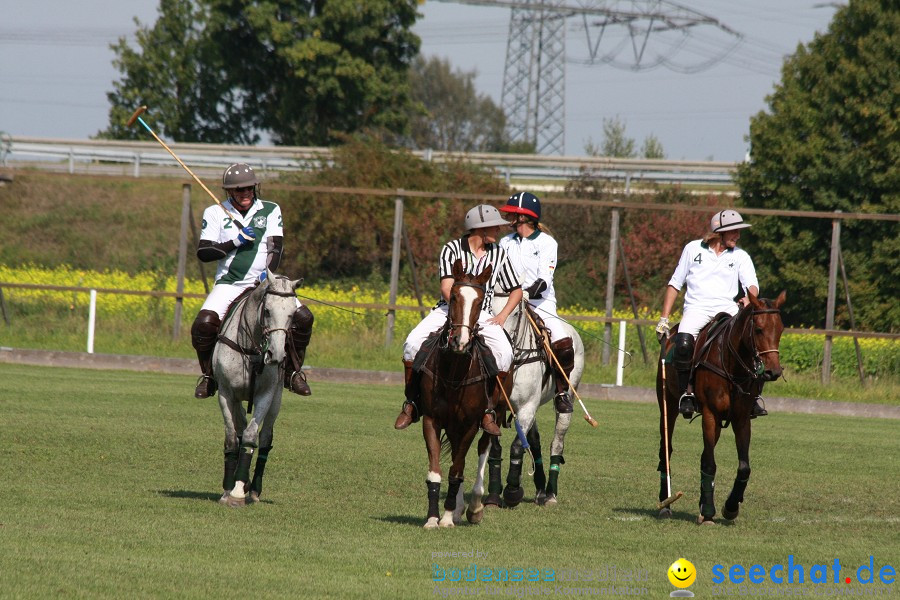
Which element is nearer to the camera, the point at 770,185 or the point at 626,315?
the point at 626,315

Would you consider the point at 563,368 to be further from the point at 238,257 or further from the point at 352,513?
the point at 238,257

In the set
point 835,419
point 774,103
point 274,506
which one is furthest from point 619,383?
point 274,506

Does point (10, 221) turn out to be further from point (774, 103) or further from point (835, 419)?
point (835, 419)

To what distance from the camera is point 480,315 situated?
10.1m

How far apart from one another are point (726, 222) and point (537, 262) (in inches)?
68.6

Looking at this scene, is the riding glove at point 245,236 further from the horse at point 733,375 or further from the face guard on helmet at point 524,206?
the horse at point 733,375

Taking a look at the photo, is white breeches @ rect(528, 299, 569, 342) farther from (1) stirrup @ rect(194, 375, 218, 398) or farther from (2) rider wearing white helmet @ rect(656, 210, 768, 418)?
(1) stirrup @ rect(194, 375, 218, 398)

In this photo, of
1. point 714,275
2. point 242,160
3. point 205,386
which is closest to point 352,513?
point 205,386

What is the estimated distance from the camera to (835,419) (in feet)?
70.0

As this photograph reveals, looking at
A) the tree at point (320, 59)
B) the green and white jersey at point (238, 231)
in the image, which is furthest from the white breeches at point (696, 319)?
the tree at point (320, 59)

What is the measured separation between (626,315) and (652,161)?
17124mm

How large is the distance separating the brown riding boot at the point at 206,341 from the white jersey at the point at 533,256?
2.74m

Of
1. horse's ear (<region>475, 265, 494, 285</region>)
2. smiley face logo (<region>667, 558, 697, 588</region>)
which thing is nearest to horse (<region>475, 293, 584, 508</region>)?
horse's ear (<region>475, 265, 494, 285</region>)

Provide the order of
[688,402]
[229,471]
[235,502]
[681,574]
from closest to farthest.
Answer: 1. [681,574]
2. [235,502]
3. [229,471]
4. [688,402]
